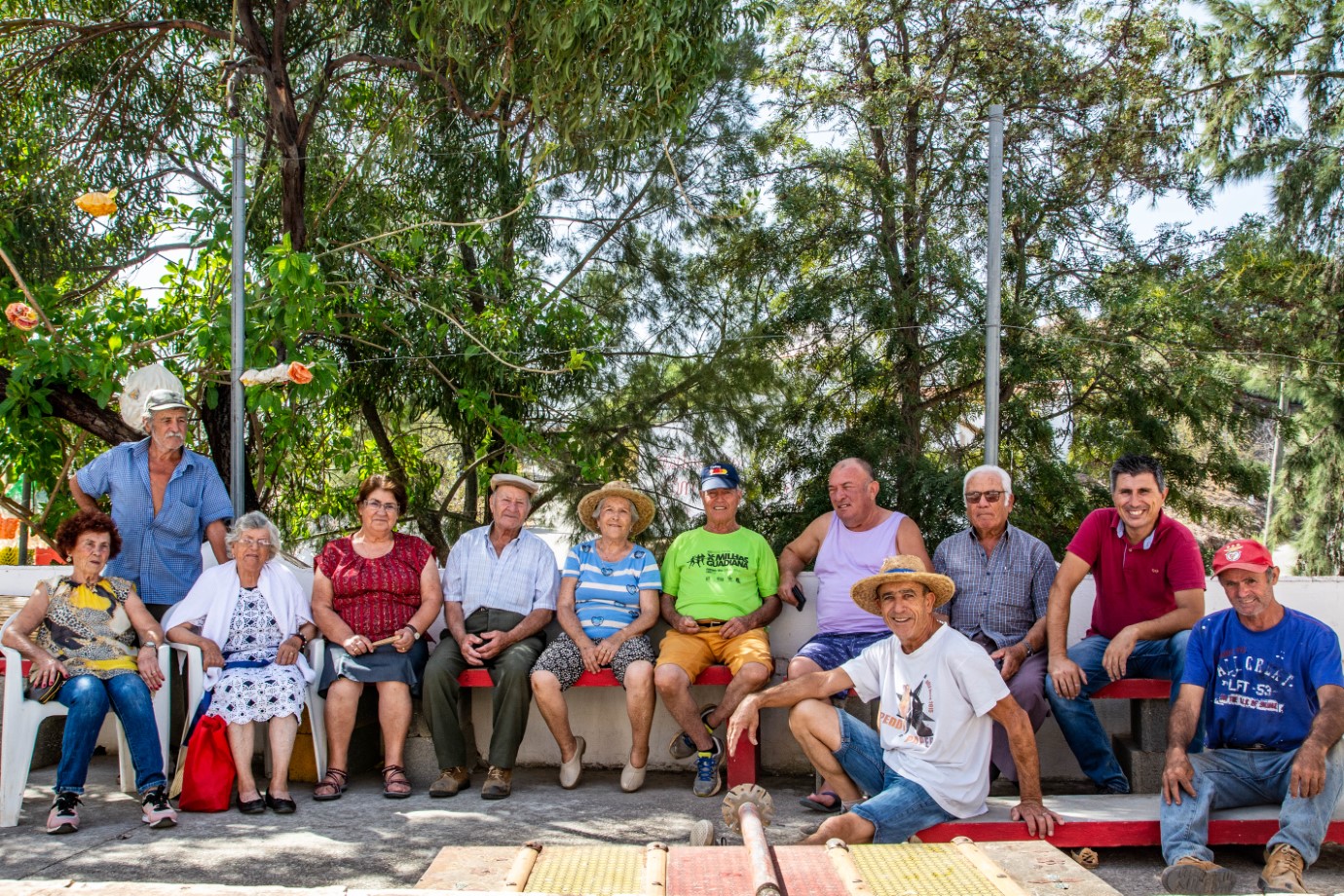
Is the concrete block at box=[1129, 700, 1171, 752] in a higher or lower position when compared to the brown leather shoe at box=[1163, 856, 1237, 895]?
higher

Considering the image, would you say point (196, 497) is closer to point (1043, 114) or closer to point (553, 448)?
point (553, 448)

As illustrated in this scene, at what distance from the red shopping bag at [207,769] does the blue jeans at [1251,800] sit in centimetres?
292

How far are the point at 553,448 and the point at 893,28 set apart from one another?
132 inches

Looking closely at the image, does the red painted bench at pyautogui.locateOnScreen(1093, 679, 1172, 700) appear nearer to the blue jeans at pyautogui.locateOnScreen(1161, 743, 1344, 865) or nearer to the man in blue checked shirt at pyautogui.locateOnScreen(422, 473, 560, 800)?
the blue jeans at pyautogui.locateOnScreen(1161, 743, 1344, 865)

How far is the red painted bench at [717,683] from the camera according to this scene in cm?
400

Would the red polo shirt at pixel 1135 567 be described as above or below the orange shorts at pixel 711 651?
above

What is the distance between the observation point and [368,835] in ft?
11.6

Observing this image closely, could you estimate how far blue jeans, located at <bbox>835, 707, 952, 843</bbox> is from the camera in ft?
9.94

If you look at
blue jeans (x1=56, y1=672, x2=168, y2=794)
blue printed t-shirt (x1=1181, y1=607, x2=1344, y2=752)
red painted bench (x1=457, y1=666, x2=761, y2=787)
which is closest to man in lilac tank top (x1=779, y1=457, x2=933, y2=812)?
red painted bench (x1=457, y1=666, x2=761, y2=787)

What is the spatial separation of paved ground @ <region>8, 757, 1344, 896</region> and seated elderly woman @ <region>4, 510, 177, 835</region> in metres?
0.13

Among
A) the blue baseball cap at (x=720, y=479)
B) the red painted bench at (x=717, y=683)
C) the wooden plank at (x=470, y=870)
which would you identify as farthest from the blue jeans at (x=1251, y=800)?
the blue baseball cap at (x=720, y=479)

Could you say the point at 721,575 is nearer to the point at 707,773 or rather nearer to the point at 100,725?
the point at 707,773

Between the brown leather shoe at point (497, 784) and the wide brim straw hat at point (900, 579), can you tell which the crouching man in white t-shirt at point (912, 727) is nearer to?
the wide brim straw hat at point (900, 579)

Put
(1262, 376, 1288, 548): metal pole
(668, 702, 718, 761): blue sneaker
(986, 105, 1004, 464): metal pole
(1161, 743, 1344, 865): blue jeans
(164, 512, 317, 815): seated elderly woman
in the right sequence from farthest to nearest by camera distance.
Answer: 1. (1262, 376, 1288, 548): metal pole
2. (986, 105, 1004, 464): metal pole
3. (668, 702, 718, 761): blue sneaker
4. (164, 512, 317, 815): seated elderly woman
5. (1161, 743, 1344, 865): blue jeans
